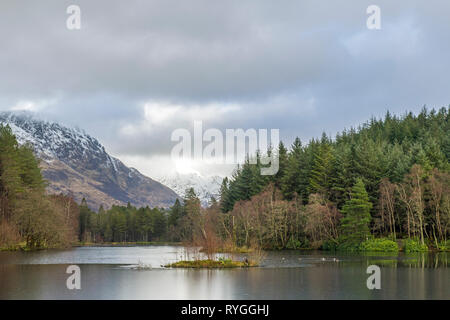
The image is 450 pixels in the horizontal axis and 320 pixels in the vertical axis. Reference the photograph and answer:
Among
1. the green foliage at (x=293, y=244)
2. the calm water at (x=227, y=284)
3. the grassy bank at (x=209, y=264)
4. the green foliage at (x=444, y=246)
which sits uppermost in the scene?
the calm water at (x=227, y=284)

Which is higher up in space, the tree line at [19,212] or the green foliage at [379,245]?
the tree line at [19,212]

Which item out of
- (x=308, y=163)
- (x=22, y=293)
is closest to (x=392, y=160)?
(x=308, y=163)

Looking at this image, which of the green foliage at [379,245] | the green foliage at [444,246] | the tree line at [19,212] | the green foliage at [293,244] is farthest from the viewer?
the green foliage at [293,244]

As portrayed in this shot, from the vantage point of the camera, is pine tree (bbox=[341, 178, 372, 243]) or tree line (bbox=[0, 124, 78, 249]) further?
tree line (bbox=[0, 124, 78, 249])

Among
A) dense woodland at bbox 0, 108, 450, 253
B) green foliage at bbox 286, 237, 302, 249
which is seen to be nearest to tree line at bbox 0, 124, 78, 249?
dense woodland at bbox 0, 108, 450, 253

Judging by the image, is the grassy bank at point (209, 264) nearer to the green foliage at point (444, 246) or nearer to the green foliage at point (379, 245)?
the green foliage at point (379, 245)

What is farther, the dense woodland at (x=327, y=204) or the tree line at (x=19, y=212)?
the tree line at (x=19, y=212)

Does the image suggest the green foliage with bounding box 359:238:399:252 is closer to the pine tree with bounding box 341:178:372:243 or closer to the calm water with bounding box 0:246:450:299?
the pine tree with bounding box 341:178:372:243

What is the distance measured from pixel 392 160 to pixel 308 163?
56.9ft

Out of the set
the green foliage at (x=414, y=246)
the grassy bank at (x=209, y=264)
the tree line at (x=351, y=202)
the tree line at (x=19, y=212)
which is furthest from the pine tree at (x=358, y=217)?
the tree line at (x=19, y=212)

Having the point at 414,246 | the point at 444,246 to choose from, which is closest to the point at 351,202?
the point at 414,246

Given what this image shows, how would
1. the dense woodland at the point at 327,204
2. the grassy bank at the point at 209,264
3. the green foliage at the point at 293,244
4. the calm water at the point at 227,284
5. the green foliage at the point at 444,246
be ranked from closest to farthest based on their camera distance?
1. the calm water at the point at 227,284
2. the grassy bank at the point at 209,264
3. the green foliage at the point at 444,246
4. the dense woodland at the point at 327,204
5. the green foliage at the point at 293,244

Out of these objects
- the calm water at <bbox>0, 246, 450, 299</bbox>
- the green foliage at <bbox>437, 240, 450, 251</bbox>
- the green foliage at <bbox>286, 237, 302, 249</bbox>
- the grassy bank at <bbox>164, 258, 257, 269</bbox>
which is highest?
the calm water at <bbox>0, 246, 450, 299</bbox>

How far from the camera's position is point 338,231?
83938 mm
